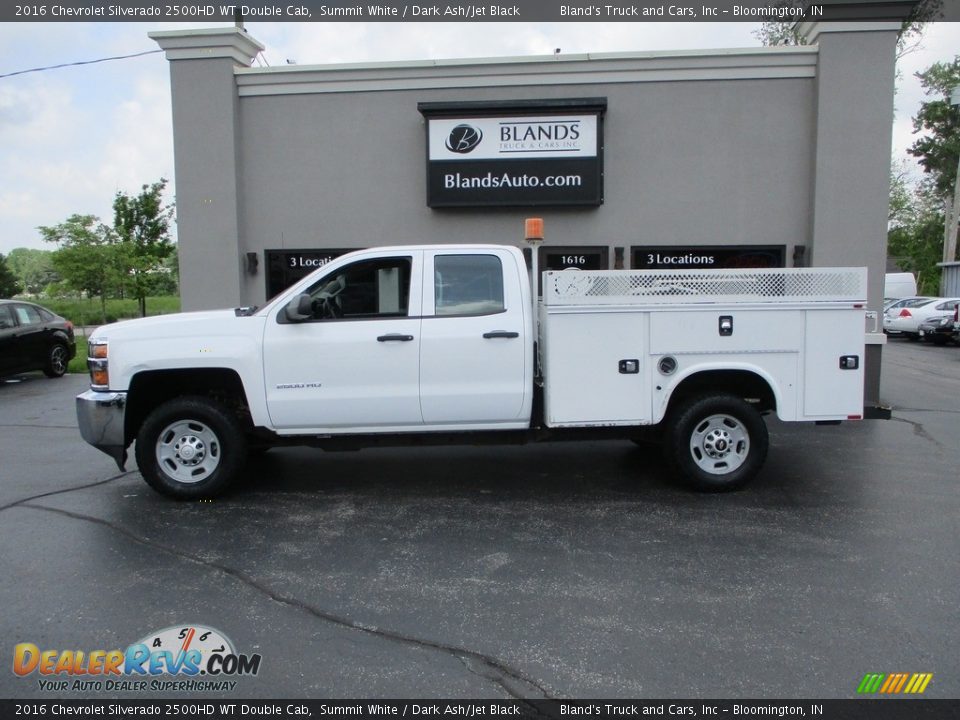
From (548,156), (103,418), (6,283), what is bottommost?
(103,418)

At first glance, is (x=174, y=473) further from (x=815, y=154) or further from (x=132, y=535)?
(x=815, y=154)

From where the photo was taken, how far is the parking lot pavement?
3.62 m

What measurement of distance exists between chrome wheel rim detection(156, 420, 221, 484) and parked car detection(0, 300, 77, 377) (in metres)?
9.82

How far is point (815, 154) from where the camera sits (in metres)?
10.8

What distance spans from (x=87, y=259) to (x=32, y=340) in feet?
40.3

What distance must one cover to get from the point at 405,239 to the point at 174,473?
19.5 ft

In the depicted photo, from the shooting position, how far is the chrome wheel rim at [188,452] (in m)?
6.30

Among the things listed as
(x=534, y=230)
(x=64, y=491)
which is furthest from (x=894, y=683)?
(x=64, y=491)

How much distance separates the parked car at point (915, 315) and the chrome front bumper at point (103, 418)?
2378 cm

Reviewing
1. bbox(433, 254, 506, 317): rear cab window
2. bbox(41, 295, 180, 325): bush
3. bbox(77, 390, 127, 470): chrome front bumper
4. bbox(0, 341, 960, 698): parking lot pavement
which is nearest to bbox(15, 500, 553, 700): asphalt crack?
bbox(0, 341, 960, 698): parking lot pavement

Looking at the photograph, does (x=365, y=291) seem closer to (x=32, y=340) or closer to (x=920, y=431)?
(x=920, y=431)

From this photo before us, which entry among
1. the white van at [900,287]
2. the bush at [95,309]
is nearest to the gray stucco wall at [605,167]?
the bush at [95,309]

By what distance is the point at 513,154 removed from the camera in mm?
11070
